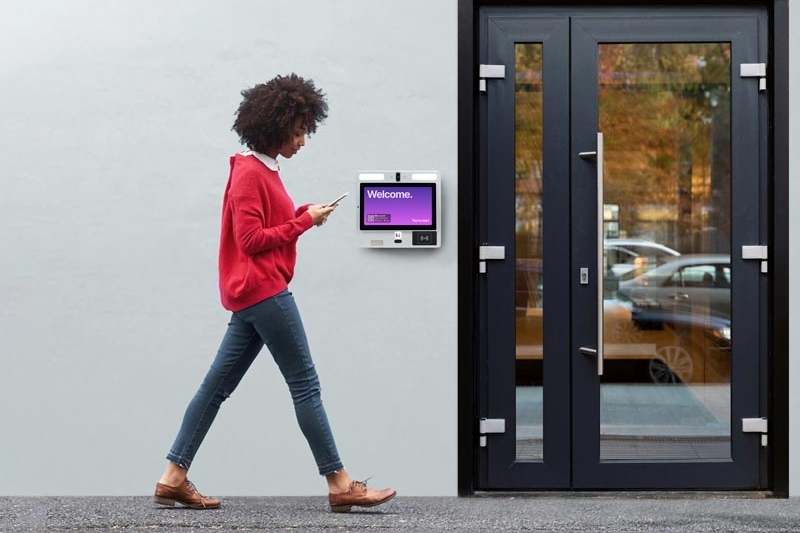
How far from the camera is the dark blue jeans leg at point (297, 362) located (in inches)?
222

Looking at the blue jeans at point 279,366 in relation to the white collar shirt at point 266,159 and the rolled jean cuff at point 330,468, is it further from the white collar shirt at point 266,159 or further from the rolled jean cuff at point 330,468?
the white collar shirt at point 266,159

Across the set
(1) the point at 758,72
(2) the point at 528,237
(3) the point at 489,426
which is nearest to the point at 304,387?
(3) the point at 489,426

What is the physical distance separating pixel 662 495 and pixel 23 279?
324 centimetres

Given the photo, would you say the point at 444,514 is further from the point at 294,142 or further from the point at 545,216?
the point at 294,142

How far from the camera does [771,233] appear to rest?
6.34 m

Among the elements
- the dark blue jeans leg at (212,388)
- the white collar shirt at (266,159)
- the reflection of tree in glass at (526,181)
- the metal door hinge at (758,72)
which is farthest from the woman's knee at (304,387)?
the metal door hinge at (758,72)

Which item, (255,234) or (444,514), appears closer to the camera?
(255,234)

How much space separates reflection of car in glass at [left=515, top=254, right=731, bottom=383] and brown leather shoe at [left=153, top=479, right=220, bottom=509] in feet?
5.42

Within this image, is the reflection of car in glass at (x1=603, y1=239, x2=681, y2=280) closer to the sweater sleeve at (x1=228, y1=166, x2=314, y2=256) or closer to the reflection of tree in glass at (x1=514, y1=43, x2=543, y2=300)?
the reflection of tree in glass at (x1=514, y1=43, x2=543, y2=300)

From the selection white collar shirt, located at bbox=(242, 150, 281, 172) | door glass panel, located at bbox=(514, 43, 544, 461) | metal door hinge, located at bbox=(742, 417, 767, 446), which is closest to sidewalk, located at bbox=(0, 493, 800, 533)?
metal door hinge, located at bbox=(742, 417, 767, 446)

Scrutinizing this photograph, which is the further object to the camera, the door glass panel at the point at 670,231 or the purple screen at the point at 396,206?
the door glass panel at the point at 670,231

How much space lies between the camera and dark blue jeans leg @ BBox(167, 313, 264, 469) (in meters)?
5.75

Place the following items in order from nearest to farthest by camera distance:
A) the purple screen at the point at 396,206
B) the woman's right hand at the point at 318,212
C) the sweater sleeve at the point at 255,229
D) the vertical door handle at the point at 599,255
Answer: the sweater sleeve at the point at 255,229, the woman's right hand at the point at 318,212, the vertical door handle at the point at 599,255, the purple screen at the point at 396,206

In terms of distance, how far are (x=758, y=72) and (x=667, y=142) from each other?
536mm
